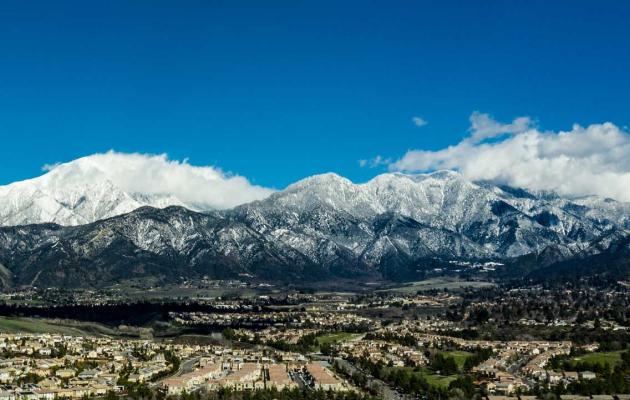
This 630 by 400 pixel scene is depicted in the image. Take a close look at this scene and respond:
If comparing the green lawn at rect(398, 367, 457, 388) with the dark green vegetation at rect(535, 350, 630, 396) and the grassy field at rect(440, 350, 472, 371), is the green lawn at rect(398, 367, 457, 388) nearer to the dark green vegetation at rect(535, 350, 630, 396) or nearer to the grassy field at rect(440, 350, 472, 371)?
the grassy field at rect(440, 350, 472, 371)

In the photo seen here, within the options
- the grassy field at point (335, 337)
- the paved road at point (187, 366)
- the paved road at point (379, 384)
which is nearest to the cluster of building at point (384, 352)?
the paved road at point (379, 384)

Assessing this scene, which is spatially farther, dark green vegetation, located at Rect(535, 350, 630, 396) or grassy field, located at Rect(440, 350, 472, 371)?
grassy field, located at Rect(440, 350, 472, 371)

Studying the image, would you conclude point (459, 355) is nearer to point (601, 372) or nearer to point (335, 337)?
point (601, 372)

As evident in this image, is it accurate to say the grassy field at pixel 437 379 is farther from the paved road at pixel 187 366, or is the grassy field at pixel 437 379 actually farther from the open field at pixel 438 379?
the paved road at pixel 187 366

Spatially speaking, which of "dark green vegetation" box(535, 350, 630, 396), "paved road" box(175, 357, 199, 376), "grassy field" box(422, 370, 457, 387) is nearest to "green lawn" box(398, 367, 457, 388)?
"grassy field" box(422, 370, 457, 387)

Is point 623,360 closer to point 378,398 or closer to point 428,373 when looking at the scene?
point 428,373

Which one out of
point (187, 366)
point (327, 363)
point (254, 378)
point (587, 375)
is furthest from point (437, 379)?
point (187, 366)
